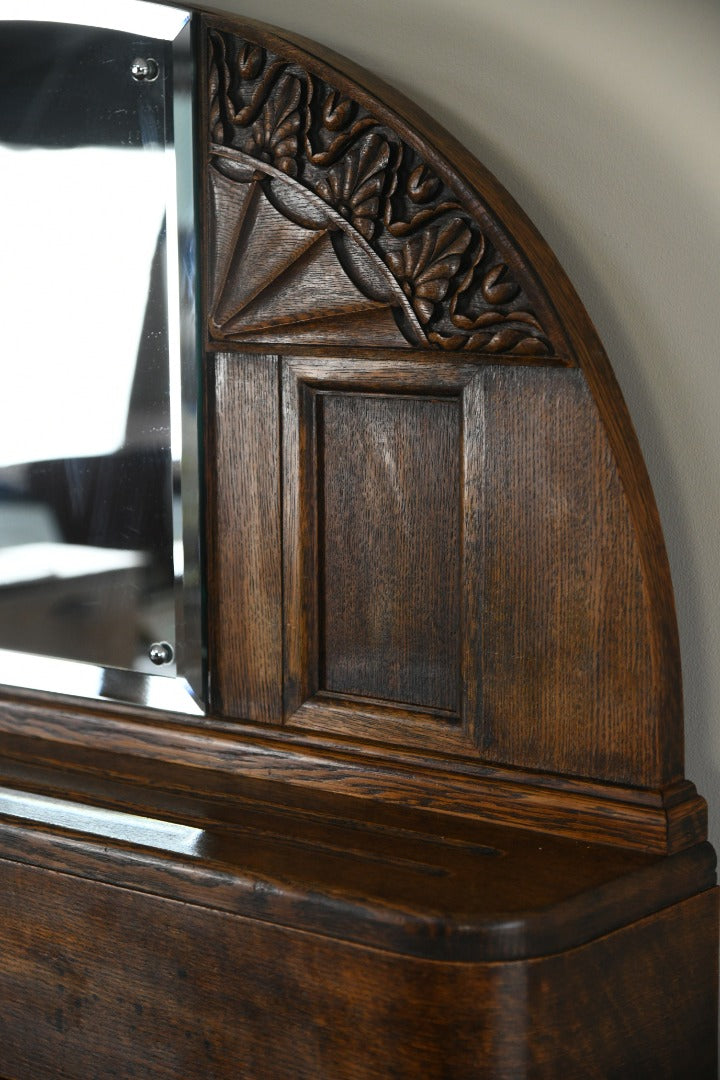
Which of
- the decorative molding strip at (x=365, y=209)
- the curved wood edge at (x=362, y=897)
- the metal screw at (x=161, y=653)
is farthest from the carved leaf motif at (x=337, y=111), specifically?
the curved wood edge at (x=362, y=897)

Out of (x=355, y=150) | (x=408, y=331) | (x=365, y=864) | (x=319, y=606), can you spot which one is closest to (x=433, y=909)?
(x=365, y=864)

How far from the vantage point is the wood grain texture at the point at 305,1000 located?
3.69 feet

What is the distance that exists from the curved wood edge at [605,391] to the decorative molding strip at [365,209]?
2 centimetres

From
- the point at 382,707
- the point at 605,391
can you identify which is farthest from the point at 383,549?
the point at 605,391

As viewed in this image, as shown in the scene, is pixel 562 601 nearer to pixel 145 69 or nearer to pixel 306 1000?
pixel 306 1000

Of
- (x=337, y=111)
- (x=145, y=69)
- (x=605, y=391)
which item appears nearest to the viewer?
(x=605, y=391)

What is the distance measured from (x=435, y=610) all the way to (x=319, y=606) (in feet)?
0.45

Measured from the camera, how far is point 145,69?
1.49 metres

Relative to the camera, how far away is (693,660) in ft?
4.36

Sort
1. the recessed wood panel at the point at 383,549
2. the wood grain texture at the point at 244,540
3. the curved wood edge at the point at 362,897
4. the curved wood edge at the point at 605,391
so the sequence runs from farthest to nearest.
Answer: the wood grain texture at the point at 244,540
the recessed wood panel at the point at 383,549
the curved wood edge at the point at 605,391
the curved wood edge at the point at 362,897

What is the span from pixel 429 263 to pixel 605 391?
207 millimetres

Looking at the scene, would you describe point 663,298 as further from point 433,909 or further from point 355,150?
point 433,909

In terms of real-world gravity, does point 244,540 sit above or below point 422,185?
below

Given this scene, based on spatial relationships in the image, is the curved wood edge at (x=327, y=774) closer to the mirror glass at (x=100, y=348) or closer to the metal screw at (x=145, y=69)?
the mirror glass at (x=100, y=348)
